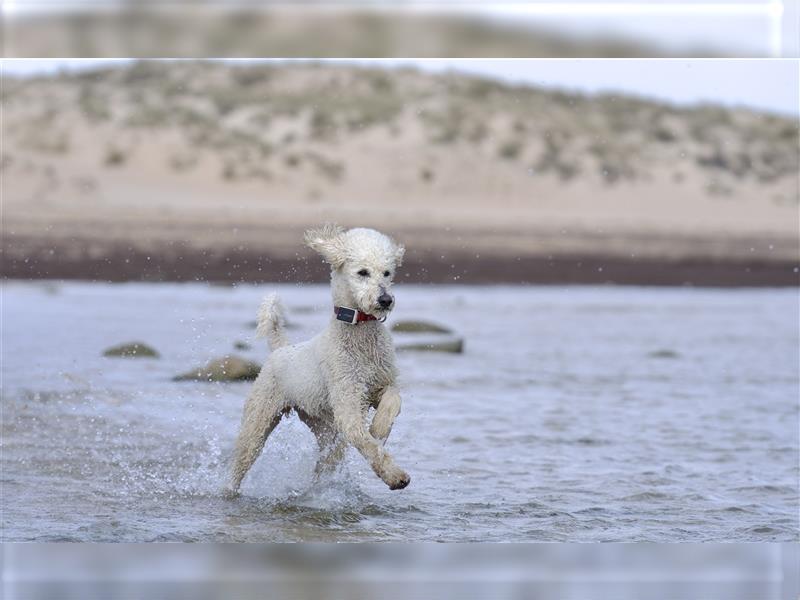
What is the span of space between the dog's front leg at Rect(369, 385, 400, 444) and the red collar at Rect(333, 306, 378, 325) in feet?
1.04

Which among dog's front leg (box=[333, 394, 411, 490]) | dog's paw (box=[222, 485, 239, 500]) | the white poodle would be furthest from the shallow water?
dog's front leg (box=[333, 394, 411, 490])

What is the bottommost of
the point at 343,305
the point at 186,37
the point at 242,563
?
the point at 242,563

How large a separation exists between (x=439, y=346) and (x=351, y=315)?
20.1ft

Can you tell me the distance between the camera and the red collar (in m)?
5.90

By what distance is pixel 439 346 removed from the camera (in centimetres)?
1200

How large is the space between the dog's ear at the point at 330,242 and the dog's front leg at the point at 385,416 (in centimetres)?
56

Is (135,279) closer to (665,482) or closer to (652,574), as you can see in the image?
(665,482)

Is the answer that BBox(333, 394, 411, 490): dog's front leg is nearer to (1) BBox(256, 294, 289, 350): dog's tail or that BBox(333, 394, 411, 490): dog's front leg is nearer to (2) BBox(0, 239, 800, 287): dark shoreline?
(1) BBox(256, 294, 289, 350): dog's tail

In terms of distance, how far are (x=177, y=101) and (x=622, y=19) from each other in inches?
847

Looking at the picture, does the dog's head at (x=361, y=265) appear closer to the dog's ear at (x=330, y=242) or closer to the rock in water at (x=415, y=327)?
the dog's ear at (x=330, y=242)

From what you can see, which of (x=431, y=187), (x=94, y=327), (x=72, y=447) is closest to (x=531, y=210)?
(x=431, y=187)

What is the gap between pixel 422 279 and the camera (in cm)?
1844

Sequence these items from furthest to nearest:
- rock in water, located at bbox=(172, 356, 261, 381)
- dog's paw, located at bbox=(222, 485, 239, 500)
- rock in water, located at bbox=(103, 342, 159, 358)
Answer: rock in water, located at bbox=(103, 342, 159, 358), rock in water, located at bbox=(172, 356, 261, 381), dog's paw, located at bbox=(222, 485, 239, 500)

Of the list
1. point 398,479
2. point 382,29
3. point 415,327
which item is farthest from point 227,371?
point 398,479
